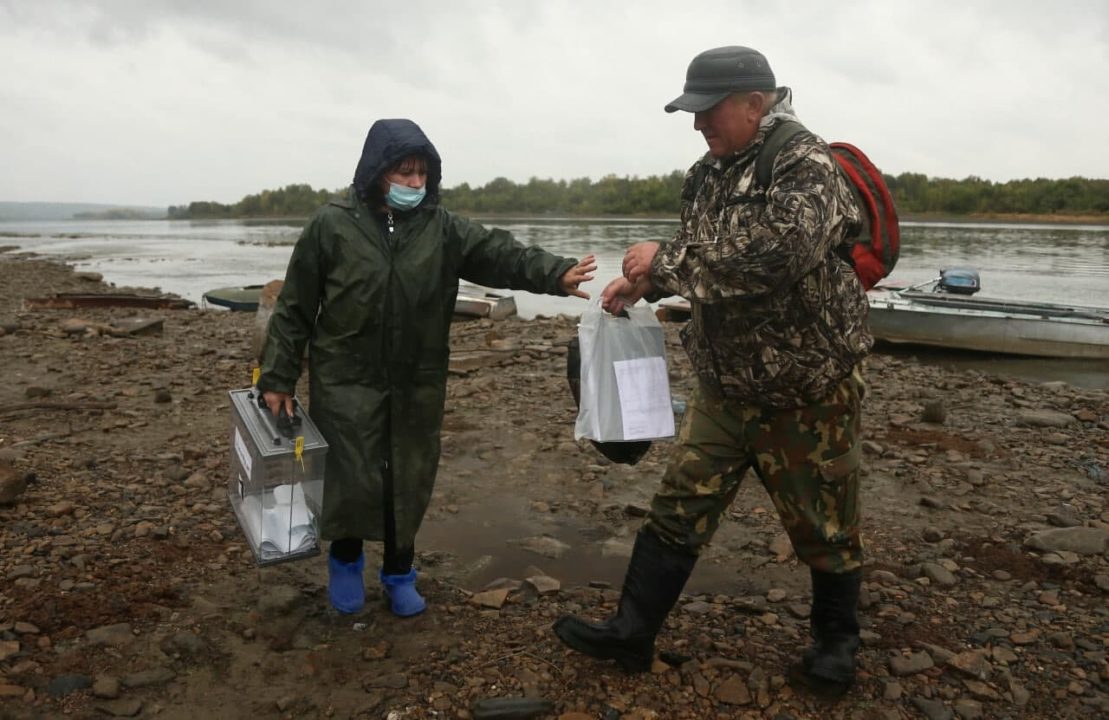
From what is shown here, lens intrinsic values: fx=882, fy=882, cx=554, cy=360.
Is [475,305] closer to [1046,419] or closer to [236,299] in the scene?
[236,299]

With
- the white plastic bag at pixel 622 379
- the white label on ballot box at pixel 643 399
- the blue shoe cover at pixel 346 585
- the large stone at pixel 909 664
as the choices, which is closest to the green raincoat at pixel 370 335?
the blue shoe cover at pixel 346 585

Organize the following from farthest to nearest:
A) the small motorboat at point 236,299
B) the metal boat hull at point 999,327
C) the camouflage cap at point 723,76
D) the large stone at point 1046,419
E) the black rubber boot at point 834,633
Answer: the small motorboat at point 236,299, the metal boat hull at point 999,327, the large stone at point 1046,419, the black rubber boot at point 834,633, the camouflage cap at point 723,76

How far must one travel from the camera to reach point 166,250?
44.4 metres

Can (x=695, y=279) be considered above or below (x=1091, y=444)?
above

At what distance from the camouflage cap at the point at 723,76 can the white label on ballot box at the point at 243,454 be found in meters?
1.89

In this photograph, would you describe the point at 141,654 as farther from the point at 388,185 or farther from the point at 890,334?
the point at 890,334

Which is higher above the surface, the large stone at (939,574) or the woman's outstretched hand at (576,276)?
the woman's outstretched hand at (576,276)

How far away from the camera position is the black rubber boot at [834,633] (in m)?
2.70

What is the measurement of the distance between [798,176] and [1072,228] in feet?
218

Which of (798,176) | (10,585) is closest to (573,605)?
(798,176)

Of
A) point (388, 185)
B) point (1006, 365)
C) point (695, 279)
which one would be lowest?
point (1006, 365)

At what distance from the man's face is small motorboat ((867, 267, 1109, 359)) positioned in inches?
436

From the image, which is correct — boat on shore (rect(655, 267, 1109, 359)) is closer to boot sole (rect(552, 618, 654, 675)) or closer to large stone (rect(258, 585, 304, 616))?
large stone (rect(258, 585, 304, 616))

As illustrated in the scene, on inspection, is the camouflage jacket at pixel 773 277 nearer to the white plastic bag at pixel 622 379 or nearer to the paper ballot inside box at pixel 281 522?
the white plastic bag at pixel 622 379
